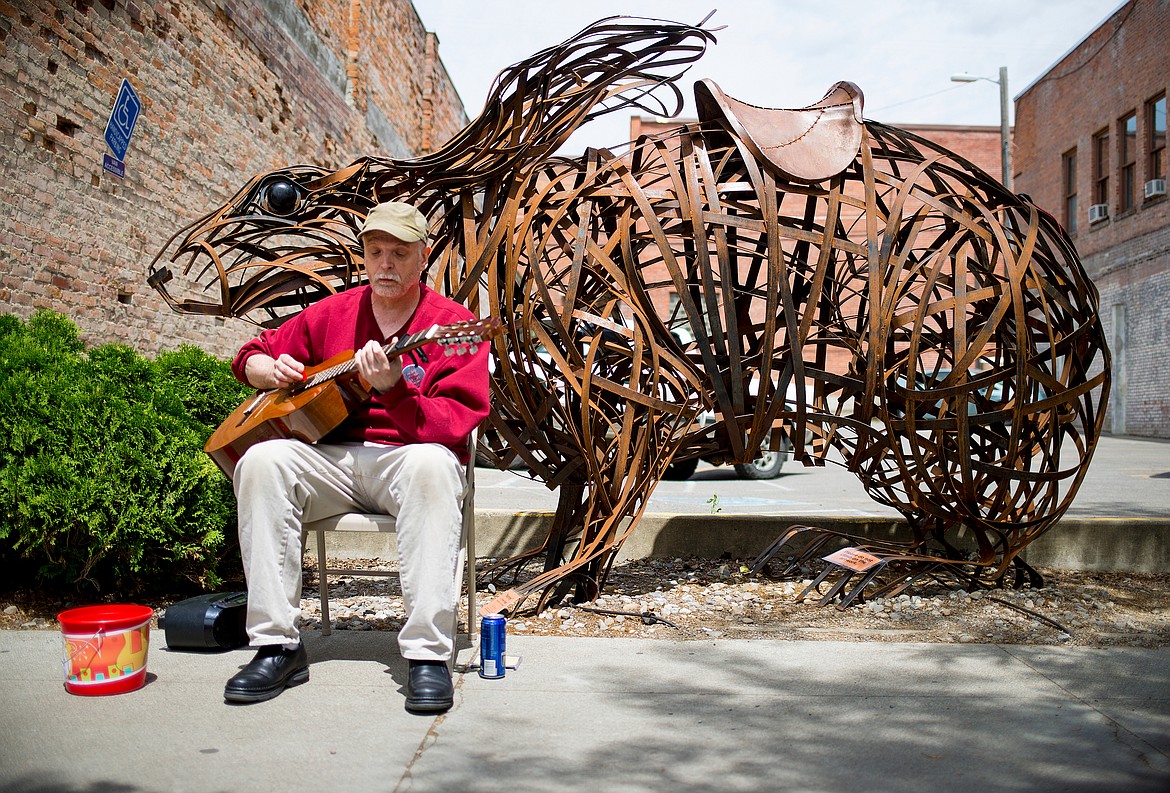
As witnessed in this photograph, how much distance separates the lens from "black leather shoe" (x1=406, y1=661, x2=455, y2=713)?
268cm

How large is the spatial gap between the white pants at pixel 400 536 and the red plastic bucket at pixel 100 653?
0.36 meters

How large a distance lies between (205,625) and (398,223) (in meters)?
1.57

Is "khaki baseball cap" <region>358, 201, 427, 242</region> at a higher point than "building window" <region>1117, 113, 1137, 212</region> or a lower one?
lower

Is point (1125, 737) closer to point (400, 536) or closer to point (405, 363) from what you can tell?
point (400, 536)

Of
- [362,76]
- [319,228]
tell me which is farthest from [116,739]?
[362,76]

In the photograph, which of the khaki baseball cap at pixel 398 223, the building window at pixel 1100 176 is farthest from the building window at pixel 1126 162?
the khaki baseball cap at pixel 398 223

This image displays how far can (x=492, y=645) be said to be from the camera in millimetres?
3033

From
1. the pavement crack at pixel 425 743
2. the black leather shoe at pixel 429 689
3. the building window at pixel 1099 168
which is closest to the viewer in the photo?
the pavement crack at pixel 425 743

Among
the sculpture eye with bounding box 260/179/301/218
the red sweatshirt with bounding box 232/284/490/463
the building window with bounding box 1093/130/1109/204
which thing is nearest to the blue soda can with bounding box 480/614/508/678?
the red sweatshirt with bounding box 232/284/490/463

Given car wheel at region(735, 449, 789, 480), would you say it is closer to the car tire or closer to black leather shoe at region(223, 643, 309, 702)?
the car tire

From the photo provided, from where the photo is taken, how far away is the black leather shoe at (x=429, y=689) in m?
2.68

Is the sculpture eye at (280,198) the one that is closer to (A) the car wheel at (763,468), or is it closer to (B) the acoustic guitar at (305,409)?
(B) the acoustic guitar at (305,409)

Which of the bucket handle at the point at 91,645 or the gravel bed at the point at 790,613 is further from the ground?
the bucket handle at the point at 91,645

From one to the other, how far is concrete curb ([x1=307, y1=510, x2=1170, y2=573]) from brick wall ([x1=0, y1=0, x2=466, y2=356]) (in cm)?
377
